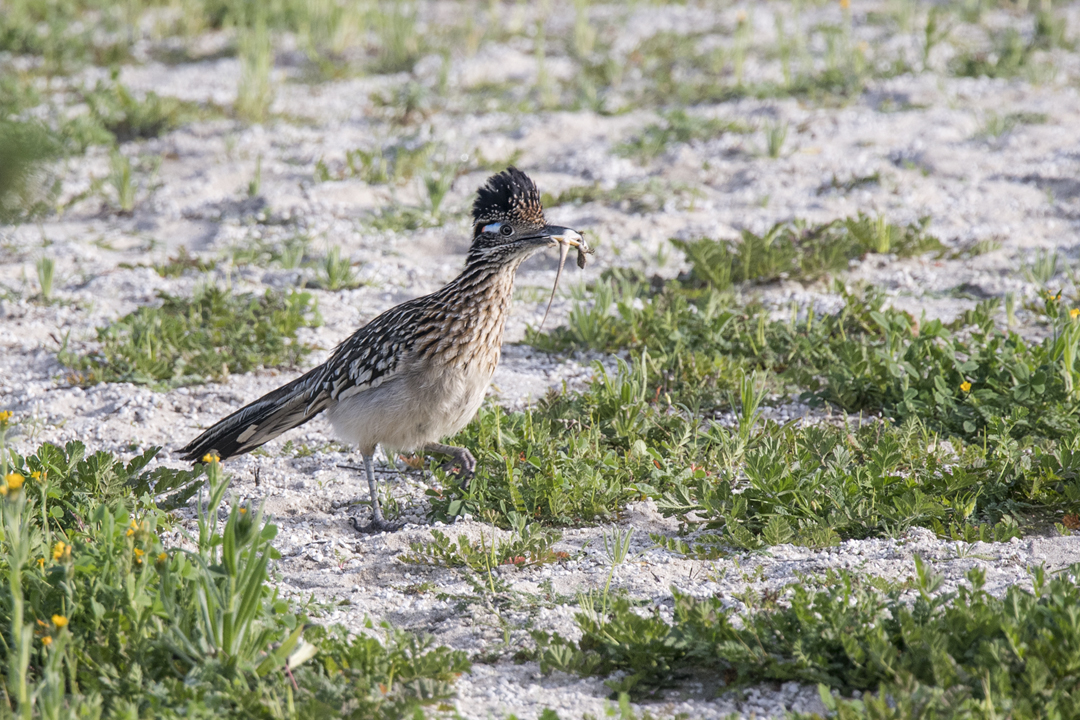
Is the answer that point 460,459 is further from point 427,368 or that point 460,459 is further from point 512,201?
point 512,201

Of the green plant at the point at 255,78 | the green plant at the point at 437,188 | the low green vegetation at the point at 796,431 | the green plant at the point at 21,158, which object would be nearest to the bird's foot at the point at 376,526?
the low green vegetation at the point at 796,431

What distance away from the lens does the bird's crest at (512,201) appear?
5.24 m

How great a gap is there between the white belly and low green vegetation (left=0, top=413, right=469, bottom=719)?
138 cm

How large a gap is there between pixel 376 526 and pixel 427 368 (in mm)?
813

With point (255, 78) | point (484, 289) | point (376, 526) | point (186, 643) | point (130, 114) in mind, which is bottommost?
point (376, 526)

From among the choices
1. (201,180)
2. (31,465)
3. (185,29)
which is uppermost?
(185,29)

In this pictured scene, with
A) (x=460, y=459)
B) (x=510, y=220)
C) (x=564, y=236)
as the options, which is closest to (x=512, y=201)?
(x=510, y=220)

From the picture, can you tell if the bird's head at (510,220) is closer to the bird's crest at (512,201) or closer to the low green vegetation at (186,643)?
the bird's crest at (512,201)

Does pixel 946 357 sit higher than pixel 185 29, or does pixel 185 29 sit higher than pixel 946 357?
pixel 185 29

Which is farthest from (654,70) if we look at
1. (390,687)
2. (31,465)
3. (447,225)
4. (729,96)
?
(390,687)

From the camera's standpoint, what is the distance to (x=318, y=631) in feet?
12.2

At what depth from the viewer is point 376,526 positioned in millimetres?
5027

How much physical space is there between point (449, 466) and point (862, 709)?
270 centimetres

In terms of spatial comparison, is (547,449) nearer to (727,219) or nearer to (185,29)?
(727,219)
